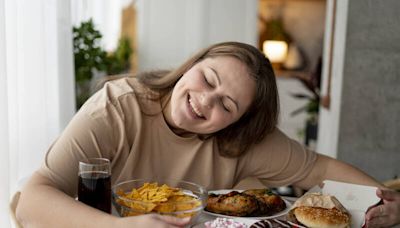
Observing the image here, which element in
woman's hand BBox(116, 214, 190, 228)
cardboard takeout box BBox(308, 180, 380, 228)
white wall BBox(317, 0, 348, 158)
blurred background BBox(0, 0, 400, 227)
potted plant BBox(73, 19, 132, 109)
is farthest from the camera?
white wall BBox(317, 0, 348, 158)

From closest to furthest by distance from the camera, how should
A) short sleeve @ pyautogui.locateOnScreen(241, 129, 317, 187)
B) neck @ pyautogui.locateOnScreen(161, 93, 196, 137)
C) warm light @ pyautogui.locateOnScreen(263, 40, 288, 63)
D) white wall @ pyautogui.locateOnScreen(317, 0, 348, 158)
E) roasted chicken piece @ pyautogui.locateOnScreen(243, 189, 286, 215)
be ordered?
roasted chicken piece @ pyautogui.locateOnScreen(243, 189, 286, 215) → neck @ pyautogui.locateOnScreen(161, 93, 196, 137) → short sleeve @ pyautogui.locateOnScreen(241, 129, 317, 187) → white wall @ pyautogui.locateOnScreen(317, 0, 348, 158) → warm light @ pyautogui.locateOnScreen(263, 40, 288, 63)

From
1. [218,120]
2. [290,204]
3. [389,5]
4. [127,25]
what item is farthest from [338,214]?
[127,25]

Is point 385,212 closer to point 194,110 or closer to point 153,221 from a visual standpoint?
point 194,110

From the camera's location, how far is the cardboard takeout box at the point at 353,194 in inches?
57.0

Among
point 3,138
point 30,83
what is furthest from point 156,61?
point 3,138

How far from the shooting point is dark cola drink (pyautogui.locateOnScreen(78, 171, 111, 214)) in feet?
3.72

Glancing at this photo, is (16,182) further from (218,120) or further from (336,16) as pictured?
(336,16)

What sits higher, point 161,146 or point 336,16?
point 336,16

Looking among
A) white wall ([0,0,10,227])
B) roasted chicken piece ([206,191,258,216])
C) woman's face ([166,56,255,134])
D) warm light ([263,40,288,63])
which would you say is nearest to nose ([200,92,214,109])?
woman's face ([166,56,255,134])

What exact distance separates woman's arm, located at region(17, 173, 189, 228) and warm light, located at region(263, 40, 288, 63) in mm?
5916

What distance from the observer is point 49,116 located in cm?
219

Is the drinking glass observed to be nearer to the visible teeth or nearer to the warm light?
the visible teeth

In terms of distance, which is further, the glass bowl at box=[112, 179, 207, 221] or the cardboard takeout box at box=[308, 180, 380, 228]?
the cardboard takeout box at box=[308, 180, 380, 228]

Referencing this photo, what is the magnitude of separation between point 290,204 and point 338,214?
21cm
